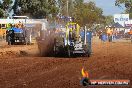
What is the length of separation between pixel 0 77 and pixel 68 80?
2377mm

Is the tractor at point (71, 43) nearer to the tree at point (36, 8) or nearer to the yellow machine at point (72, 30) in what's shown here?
the yellow machine at point (72, 30)

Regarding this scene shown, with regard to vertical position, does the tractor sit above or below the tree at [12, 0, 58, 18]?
below

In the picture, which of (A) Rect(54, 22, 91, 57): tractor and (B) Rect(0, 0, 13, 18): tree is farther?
(B) Rect(0, 0, 13, 18): tree

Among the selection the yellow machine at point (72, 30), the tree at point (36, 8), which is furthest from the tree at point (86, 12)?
the yellow machine at point (72, 30)

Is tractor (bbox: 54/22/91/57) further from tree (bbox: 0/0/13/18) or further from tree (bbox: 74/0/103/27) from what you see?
tree (bbox: 74/0/103/27)

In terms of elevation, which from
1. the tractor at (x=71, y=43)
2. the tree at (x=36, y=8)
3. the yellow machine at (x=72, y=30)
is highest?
the tree at (x=36, y=8)

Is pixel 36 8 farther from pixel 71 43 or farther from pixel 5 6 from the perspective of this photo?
pixel 71 43

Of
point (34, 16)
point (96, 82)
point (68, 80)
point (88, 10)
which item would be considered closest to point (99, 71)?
point (68, 80)

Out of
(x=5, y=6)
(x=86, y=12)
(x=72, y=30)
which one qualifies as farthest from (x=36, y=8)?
(x=72, y=30)

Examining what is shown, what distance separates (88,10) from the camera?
329 feet

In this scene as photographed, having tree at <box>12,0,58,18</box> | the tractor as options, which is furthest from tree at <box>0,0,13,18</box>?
the tractor

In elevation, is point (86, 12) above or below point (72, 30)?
above

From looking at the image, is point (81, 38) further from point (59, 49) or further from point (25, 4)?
point (25, 4)

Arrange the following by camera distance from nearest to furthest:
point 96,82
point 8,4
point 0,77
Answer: point 96,82 → point 0,77 → point 8,4
